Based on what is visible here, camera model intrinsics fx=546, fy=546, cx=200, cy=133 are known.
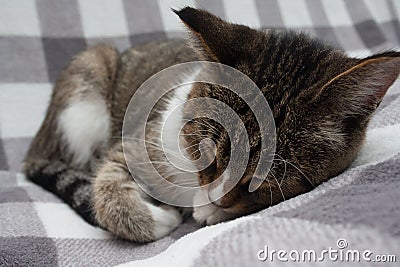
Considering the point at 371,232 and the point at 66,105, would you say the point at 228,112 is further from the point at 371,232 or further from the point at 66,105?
the point at 66,105

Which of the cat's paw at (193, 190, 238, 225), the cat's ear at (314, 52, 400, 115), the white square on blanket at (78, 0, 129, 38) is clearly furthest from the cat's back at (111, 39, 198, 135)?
the cat's ear at (314, 52, 400, 115)

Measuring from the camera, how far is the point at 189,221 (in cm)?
168

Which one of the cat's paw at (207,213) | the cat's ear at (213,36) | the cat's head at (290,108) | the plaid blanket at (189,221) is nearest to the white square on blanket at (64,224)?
the plaid blanket at (189,221)

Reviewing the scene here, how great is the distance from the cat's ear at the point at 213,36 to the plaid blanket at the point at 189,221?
405 mm

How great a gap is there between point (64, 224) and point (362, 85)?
3.14ft

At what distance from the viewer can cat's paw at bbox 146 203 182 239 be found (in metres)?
1.58

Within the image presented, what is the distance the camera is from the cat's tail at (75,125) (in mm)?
2078

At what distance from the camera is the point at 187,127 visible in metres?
1.45

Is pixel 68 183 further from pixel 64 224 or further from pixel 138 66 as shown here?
pixel 138 66

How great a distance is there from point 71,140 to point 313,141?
1.11 metres

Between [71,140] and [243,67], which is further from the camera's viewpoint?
[71,140]

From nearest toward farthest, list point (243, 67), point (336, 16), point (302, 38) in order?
1. point (243, 67)
2. point (302, 38)
3. point (336, 16)

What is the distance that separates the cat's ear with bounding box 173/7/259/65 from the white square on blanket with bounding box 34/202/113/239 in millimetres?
634

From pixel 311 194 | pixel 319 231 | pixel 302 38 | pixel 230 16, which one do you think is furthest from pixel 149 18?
pixel 319 231
